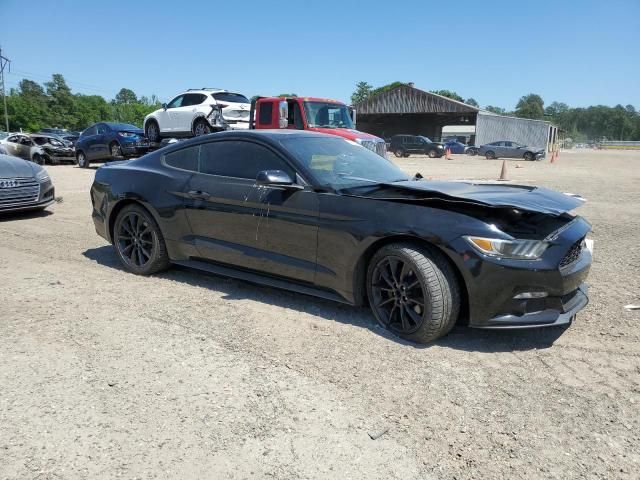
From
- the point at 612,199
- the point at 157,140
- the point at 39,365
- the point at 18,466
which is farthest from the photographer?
the point at 157,140

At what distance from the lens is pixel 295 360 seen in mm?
3334

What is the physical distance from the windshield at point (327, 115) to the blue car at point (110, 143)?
589 cm

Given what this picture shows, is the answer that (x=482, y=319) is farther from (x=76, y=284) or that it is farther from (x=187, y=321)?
(x=76, y=284)

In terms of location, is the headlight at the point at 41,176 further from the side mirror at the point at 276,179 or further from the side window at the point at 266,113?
the side window at the point at 266,113

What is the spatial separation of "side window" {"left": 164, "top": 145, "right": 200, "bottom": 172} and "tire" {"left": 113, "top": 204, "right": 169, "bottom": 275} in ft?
1.88

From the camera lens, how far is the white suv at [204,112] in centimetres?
1458

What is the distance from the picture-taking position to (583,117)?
161 metres

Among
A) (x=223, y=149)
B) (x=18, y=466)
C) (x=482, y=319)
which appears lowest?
(x=18, y=466)

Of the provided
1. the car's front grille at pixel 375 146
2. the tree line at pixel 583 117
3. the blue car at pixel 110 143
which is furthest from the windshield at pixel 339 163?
the tree line at pixel 583 117

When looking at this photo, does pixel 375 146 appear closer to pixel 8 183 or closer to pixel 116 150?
pixel 8 183

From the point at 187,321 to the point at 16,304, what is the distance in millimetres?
1582

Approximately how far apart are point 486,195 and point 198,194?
8.34 feet

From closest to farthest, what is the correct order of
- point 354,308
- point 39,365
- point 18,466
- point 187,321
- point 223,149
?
point 18,466 < point 39,365 < point 187,321 < point 354,308 < point 223,149

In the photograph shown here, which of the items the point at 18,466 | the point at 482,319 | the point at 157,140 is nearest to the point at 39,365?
the point at 18,466
